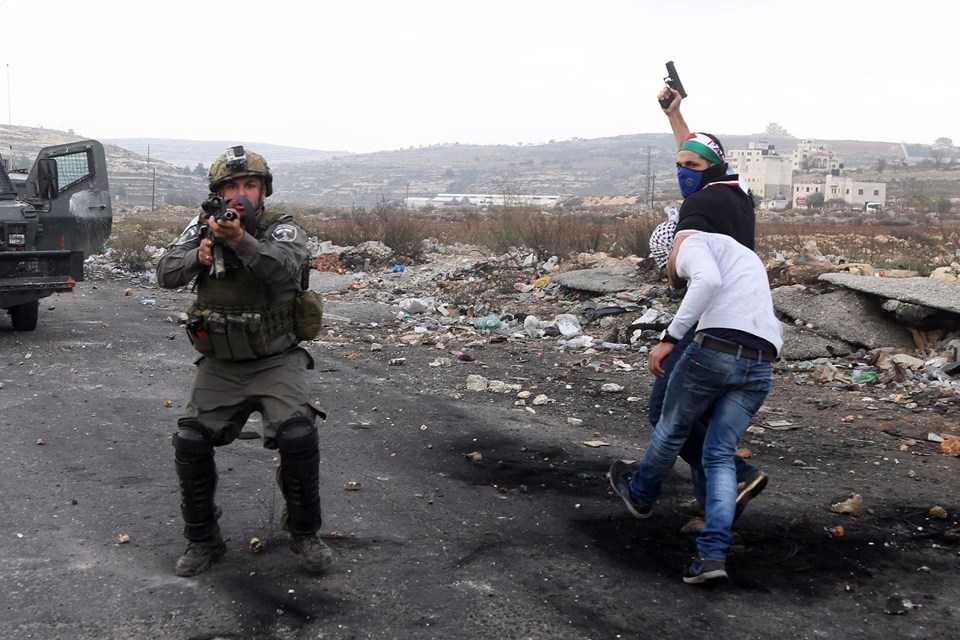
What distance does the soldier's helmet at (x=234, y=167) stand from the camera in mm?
3424

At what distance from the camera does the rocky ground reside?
3.18 m

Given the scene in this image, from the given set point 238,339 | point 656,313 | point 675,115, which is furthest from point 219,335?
point 656,313

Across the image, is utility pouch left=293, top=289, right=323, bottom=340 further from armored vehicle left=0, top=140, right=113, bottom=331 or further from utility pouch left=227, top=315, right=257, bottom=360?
armored vehicle left=0, top=140, right=113, bottom=331

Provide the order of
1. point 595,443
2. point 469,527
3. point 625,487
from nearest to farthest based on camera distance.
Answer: point 469,527 < point 625,487 < point 595,443

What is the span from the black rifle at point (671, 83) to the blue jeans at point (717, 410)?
1522 mm

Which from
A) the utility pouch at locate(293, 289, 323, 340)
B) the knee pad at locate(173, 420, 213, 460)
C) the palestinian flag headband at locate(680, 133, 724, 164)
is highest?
the palestinian flag headband at locate(680, 133, 724, 164)

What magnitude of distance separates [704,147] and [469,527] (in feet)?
6.31

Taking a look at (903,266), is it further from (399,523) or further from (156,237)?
(156,237)

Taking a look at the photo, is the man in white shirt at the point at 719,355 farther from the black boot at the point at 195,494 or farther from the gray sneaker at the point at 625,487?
the black boot at the point at 195,494

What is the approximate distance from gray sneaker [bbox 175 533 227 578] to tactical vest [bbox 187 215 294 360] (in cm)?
73

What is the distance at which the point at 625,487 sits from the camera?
4188 millimetres

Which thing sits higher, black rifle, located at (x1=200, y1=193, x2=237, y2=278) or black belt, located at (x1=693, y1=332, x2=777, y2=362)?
black rifle, located at (x1=200, y1=193, x2=237, y2=278)

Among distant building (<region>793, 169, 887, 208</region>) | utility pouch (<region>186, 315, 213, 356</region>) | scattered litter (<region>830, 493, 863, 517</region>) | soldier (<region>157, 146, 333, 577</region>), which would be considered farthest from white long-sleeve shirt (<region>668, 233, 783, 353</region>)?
distant building (<region>793, 169, 887, 208</region>)

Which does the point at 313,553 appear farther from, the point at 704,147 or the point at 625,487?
the point at 704,147
